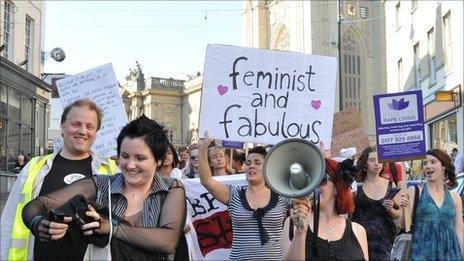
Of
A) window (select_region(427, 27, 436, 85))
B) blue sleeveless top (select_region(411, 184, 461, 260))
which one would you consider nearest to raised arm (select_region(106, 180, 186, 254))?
blue sleeveless top (select_region(411, 184, 461, 260))

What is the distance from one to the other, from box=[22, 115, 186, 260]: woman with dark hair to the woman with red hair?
2.86ft

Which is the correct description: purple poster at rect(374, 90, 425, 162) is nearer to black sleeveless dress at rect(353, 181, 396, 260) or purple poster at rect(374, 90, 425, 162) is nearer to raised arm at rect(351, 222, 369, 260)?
black sleeveless dress at rect(353, 181, 396, 260)

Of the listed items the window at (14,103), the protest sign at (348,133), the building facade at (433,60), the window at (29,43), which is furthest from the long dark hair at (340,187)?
the window at (29,43)

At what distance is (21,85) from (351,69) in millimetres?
43286

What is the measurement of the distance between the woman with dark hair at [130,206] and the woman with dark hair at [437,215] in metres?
2.95

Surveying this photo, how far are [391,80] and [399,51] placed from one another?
178 centimetres

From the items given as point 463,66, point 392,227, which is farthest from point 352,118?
point 463,66

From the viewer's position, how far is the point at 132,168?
10.2 feet

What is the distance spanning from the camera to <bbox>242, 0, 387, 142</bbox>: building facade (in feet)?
194

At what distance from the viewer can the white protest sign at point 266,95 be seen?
561cm

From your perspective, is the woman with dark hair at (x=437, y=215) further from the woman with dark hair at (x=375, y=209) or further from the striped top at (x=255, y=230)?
the striped top at (x=255, y=230)

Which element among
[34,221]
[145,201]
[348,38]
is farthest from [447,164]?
[348,38]

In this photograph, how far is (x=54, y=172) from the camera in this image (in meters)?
3.70

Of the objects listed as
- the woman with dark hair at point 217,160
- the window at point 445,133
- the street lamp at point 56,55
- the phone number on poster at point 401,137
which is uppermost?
the street lamp at point 56,55
